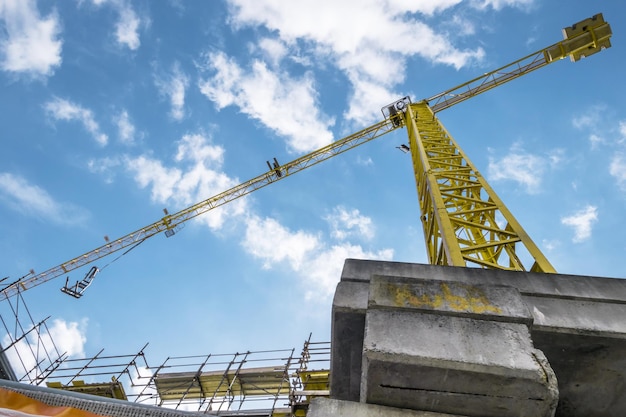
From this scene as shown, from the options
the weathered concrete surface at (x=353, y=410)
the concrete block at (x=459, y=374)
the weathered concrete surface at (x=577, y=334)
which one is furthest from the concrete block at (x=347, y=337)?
the weathered concrete surface at (x=353, y=410)

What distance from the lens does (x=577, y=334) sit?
2.58 m

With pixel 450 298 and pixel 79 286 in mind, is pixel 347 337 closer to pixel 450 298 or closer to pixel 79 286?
pixel 450 298

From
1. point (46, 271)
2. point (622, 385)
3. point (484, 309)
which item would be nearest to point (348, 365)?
point (484, 309)

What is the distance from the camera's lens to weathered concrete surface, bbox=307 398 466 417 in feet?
7.34

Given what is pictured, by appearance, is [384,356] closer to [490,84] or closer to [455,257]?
[455,257]

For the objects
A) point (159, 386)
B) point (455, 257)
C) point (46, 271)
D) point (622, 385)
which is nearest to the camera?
point (622, 385)

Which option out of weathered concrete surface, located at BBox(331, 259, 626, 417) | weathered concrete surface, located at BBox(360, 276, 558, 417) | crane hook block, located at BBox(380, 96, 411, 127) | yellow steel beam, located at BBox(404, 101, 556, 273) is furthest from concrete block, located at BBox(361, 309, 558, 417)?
crane hook block, located at BBox(380, 96, 411, 127)

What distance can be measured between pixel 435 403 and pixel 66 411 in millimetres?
2150

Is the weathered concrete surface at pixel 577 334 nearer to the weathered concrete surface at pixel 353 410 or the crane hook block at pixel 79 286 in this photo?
the weathered concrete surface at pixel 353 410

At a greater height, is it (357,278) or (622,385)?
(357,278)

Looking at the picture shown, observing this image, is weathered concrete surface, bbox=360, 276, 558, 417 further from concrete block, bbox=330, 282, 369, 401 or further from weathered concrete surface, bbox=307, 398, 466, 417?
concrete block, bbox=330, 282, 369, 401

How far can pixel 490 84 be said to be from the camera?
3109 centimetres

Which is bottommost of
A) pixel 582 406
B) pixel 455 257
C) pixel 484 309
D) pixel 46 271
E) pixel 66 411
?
pixel 66 411

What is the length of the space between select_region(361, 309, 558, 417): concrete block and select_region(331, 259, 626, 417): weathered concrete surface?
340mm
